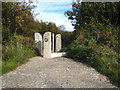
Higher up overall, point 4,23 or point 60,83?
point 4,23

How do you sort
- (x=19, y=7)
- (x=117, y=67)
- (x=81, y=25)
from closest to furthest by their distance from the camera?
1. (x=117, y=67)
2. (x=19, y=7)
3. (x=81, y=25)

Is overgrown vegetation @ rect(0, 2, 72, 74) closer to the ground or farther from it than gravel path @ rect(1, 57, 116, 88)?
farther from it

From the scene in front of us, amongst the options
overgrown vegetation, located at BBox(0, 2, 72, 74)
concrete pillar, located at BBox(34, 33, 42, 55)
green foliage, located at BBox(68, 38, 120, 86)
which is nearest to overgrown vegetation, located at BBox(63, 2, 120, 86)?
green foliage, located at BBox(68, 38, 120, 86)

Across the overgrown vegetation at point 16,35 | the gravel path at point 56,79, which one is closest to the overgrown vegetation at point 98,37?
the gravel path at point 56,79

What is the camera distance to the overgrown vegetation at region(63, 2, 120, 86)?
5906 millimetres

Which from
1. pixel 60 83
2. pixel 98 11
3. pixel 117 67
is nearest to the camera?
pixel 60 83

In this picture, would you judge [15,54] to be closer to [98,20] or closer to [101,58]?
[101,58]

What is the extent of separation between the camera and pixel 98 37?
928cm

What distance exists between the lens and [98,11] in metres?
11.0

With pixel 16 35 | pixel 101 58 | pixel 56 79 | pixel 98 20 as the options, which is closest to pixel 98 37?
pixel 98 20

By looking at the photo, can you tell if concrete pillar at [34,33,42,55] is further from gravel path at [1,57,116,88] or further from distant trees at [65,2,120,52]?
gravel path at [1,57,116,88]

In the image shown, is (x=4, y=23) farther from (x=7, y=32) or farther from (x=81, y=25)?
(x=81, y=25)

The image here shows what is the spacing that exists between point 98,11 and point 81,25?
1675mm

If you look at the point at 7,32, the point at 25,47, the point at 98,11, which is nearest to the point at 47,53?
the point at 25,47
